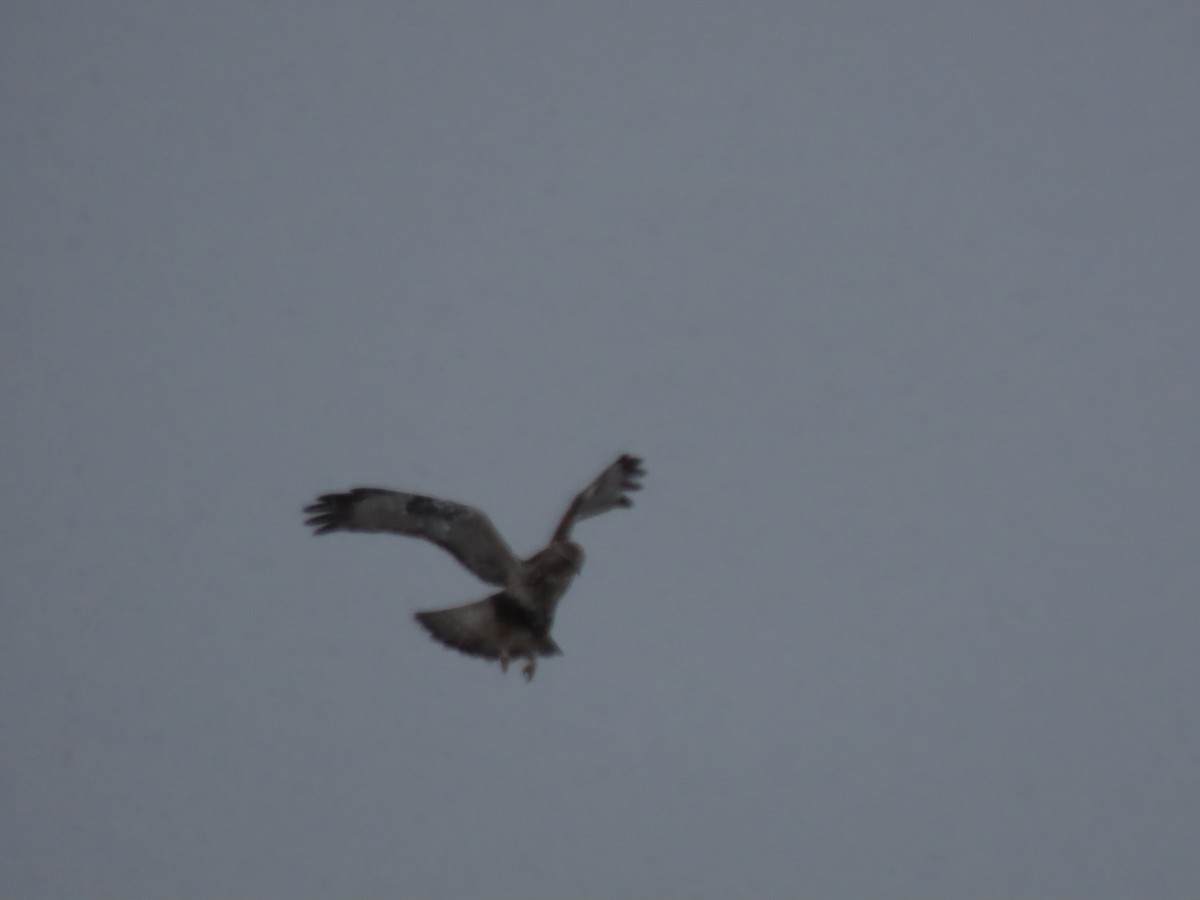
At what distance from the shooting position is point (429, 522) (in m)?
16.6

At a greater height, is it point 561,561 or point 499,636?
point 561,561

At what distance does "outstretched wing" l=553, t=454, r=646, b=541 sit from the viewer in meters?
17.0

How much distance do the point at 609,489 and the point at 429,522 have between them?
1.10m

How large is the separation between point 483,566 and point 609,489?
90 cm

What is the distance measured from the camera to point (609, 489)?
56.6 feet

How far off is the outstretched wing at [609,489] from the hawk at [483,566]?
0.20 metres

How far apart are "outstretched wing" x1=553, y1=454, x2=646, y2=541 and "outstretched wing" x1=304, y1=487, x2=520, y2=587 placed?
47 cm

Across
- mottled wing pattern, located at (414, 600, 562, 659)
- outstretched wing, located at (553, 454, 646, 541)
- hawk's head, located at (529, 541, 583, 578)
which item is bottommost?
mottled wing pattern, located at (414, 600, 562, 659)

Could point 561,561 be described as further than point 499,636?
No

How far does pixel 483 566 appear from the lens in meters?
16.7

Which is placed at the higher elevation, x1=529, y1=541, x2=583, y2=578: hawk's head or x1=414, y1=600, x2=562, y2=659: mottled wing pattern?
x1=529, y1=541, x2=583, y2=578: hawk's head

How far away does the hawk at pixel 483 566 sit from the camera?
54.3 ft

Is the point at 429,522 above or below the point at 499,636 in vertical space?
above

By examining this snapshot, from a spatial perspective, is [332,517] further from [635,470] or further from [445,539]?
[635,470]
